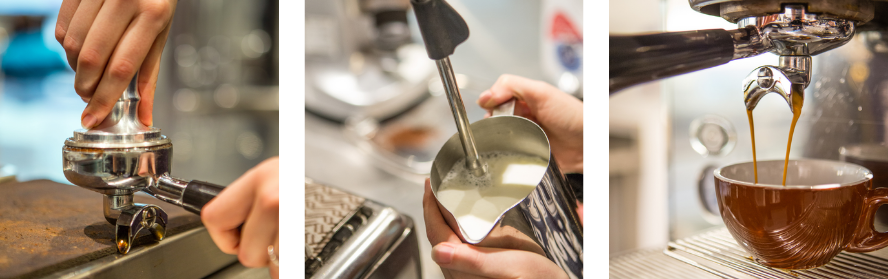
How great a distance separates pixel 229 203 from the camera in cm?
41

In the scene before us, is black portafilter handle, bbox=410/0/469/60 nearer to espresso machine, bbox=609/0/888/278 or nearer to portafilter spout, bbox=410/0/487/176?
portafilter spout, bbox=410/0/487/176

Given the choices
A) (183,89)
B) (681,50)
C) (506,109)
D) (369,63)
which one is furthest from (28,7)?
(681,50)

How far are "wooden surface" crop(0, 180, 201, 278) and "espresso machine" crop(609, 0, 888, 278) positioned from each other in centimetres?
41

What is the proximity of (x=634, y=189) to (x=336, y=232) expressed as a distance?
0.29m

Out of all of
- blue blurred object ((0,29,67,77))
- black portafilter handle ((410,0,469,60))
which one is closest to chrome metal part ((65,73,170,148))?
black portafilter handle ((410,0,469,60))

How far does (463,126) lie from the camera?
0.42 m

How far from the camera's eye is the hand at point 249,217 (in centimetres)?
42

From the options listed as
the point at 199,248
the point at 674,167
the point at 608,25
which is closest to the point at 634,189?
the point at 674,167

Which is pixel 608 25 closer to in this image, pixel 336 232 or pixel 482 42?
pixel 482 42

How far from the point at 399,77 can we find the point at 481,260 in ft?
1.10

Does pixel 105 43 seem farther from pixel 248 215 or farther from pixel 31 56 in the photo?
pixel 31 56

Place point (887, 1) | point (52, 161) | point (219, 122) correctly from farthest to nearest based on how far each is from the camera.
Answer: point (219, 122)
point (52, 161)
point (887, 1)

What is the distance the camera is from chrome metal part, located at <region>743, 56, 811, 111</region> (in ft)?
1.13

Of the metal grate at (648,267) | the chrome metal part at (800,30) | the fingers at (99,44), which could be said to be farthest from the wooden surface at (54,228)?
the chrome metal part at (800,30)
